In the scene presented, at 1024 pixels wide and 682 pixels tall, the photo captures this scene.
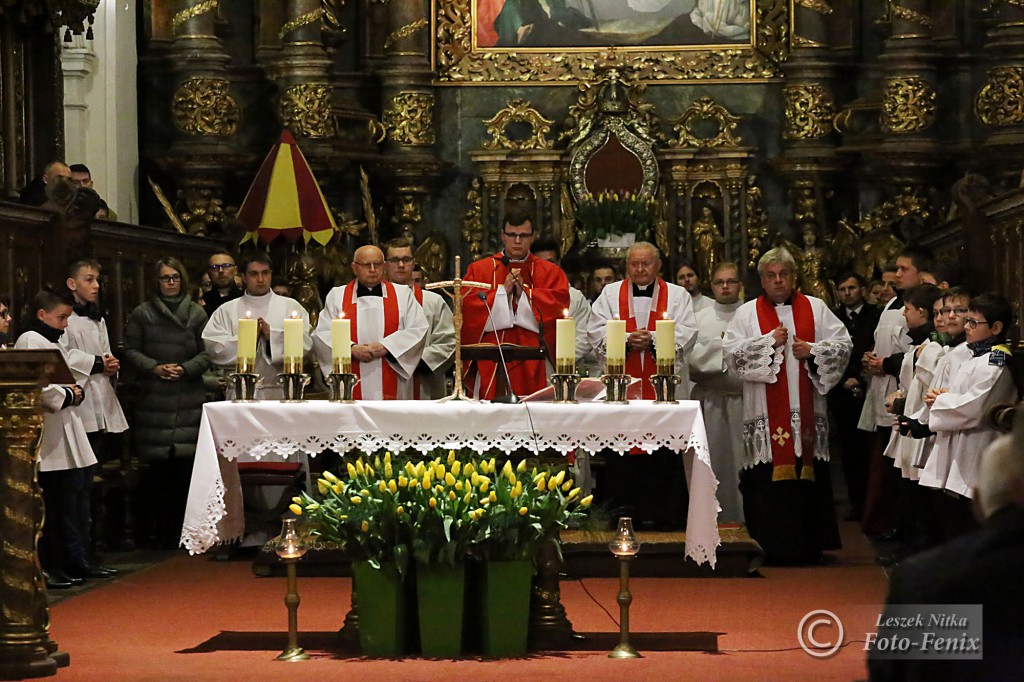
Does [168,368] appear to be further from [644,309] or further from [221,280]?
[644,309]

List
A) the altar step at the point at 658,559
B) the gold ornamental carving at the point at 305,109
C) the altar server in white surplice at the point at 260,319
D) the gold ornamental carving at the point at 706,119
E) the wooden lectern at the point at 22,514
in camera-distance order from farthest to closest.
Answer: the gold ornamental carving at the point at 706,119, the gold ornamental carving at the point at 305,109, the altar server in white surplice at the point at 260,319, the altar step at the point at 658,559, the wooden lectern at the point at 22,514

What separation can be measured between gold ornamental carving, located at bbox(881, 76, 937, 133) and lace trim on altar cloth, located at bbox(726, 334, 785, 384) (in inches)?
200

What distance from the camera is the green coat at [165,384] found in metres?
10.4

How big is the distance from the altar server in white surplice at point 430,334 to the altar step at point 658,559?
1.29 metres

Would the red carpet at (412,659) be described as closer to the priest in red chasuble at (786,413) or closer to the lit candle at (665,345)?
the priest in red chasuble at (786,413)

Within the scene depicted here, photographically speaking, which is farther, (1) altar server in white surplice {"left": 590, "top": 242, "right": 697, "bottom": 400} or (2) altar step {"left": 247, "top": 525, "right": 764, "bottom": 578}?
(1) altar server in white surplice {"left": 590, "top": 242, "right": 697, "bottom": 400}

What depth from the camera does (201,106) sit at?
1450 cm

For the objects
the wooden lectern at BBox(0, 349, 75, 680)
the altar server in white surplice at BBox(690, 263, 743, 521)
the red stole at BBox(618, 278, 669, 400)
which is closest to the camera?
the wooden lectern at BBox(0, 349, 75, 680)

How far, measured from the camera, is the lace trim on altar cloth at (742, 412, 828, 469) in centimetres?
984

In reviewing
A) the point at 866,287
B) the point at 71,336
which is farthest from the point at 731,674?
the point at 866,287

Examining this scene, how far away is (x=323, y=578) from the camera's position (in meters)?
9.05

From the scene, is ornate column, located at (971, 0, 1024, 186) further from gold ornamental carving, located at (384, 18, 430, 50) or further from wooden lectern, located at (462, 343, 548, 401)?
wooden lectern, located at (462, 343, 548, 401)

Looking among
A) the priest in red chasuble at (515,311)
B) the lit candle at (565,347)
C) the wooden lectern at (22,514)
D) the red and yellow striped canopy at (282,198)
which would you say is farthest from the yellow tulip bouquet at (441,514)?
the red and yellow striped canopy at (282,198)

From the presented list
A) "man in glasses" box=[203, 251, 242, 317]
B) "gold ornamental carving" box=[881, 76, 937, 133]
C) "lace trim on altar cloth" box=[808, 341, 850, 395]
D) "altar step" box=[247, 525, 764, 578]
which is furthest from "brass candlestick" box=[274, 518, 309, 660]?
"gold ornamental carving" box=[881, 76, 937, 133]
